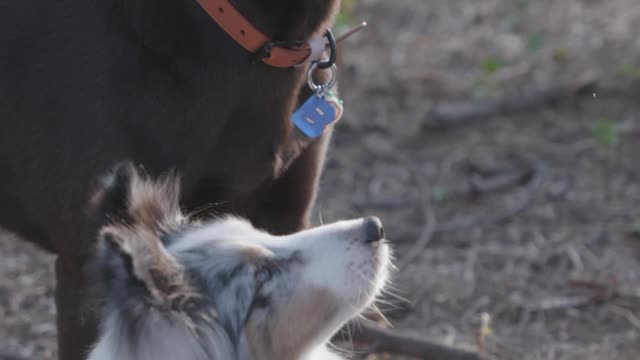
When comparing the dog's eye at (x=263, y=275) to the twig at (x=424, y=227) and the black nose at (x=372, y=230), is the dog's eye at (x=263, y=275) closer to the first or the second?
the black nose at (x=372, y=230)

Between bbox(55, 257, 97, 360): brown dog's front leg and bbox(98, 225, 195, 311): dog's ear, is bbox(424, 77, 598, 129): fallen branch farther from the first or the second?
bbox(98, 225, 195, 311): dog's ear

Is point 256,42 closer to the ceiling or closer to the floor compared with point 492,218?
closer to the ceiling

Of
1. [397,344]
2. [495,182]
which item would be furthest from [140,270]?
[495,182]

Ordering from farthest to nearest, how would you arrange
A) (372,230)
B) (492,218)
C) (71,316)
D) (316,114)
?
1. (492,218)
2. (316,114)
3. (71,316)
4. (372,230)

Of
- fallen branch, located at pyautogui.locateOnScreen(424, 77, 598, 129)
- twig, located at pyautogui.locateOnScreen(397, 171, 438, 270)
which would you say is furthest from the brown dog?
fallen branch, located at pyautogui.locateOnScreen(424, 77, 598, 129)

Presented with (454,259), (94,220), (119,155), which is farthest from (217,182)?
(454,259)

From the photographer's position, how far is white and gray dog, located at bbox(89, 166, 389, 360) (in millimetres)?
2818

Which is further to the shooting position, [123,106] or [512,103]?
[512,103]

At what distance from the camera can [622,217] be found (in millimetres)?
6004

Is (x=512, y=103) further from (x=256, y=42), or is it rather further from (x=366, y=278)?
(x=366, y=278)

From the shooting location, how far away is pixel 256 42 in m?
3.92

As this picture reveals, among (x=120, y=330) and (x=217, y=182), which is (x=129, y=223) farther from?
(x=217, y=182)

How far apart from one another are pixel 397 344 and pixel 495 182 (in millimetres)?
1959

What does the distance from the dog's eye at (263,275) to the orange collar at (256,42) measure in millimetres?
979
